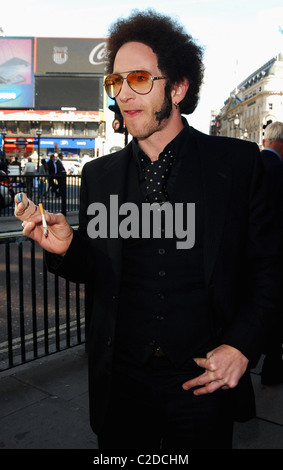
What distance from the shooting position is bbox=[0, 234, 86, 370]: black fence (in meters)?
3.79

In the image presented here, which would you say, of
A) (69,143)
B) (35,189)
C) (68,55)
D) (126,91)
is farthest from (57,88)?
(126,91)

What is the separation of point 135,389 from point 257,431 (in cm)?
173

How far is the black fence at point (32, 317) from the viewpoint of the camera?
3.79 m

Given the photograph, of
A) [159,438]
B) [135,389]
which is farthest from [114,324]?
[159,438]

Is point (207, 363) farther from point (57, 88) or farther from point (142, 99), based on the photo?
point (57, 88)

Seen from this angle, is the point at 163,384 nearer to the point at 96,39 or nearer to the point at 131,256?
the point at 131,256

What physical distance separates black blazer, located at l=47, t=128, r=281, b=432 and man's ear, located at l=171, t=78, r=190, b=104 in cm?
17

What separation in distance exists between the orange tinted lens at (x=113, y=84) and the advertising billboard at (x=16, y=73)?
75.9 m

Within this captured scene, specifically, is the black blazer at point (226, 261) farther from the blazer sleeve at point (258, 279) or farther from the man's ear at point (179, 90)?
the man's ear at point (179, 90)

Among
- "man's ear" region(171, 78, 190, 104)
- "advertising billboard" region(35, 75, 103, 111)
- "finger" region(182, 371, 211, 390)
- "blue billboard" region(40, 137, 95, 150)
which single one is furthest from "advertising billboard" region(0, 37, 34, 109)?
"finger" region(182, 371, 211, 390)

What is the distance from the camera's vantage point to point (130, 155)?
6.47 ft

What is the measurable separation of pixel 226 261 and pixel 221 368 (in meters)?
0.39

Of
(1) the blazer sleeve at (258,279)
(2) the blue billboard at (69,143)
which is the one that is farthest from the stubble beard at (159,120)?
(2) the blue billboard at (69,143)

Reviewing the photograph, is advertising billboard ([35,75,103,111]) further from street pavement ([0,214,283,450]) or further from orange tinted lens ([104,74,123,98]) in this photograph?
orange tinted lens ([104,74,123,98])
